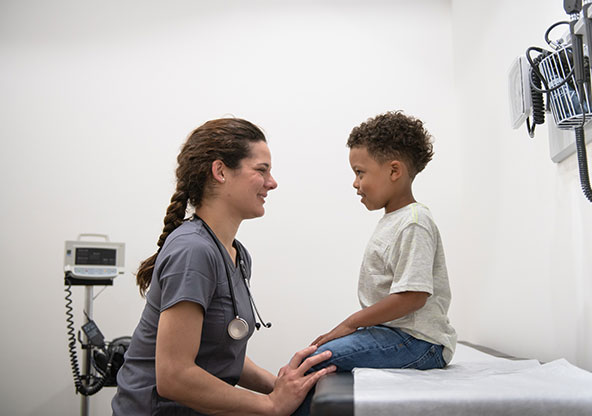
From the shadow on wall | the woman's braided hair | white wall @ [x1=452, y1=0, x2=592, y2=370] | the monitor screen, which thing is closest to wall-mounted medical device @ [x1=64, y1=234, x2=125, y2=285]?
the monitor screen

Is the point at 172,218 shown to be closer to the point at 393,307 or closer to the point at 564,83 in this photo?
the point at 393,307

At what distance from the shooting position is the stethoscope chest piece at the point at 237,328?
1184 millimetres

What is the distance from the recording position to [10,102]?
295 centimetres

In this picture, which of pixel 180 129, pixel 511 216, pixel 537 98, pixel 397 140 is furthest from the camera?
pixel 180 129

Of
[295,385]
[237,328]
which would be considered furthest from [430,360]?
[237,328]

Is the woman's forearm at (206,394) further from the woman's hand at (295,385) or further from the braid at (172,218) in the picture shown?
the braid at (172,218)

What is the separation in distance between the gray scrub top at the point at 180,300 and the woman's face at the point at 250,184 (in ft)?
0.43

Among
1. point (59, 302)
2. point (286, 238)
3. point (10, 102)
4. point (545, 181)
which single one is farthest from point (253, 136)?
point (10, 102)

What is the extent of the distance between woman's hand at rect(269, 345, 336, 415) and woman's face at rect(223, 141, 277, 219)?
423 mm

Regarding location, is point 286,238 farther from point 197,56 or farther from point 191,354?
point 191,354

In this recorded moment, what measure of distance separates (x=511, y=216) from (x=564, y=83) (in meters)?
0.98

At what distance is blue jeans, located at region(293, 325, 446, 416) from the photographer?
3.97 feet

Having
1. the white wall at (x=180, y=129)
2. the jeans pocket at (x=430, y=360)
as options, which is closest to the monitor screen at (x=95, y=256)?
the white wall at (x=180, y=129)

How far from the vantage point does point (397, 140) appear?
4.73 feet
